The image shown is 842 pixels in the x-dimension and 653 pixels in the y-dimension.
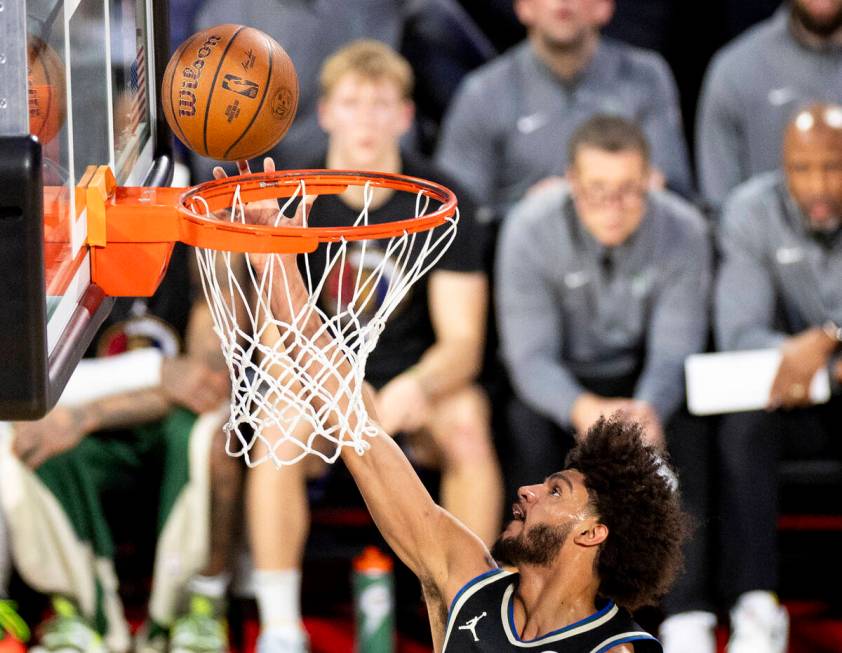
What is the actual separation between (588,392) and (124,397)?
1446mm

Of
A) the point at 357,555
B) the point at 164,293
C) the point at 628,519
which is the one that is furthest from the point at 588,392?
the point at 628,519

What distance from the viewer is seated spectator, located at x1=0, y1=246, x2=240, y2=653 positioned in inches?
175

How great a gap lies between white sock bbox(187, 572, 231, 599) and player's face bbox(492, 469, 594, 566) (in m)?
1.80

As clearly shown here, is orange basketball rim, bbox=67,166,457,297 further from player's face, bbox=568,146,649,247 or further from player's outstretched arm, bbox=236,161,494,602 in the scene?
player's face, bbox=568,146,649,247

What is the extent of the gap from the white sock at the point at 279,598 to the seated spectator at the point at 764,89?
6.39 ft

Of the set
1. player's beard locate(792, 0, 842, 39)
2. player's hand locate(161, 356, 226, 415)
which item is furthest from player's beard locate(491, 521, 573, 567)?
player's beard locate(792, 0, 842, 39)

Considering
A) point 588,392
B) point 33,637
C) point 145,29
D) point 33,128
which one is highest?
point 145,29

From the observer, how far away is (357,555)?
15.6 feet

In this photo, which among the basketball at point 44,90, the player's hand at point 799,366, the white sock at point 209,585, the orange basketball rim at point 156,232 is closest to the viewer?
the basketball at point 44,90

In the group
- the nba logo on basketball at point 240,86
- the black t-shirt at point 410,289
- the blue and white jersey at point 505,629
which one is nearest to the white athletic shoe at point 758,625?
the black t-shirt at point 410,289

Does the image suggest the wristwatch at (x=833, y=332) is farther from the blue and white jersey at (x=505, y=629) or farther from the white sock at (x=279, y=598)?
the blue and white jersey at (x=505, y=629)

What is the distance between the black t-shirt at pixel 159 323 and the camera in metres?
4.75

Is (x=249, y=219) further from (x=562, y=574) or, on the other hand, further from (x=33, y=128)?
(x=562, y=574)

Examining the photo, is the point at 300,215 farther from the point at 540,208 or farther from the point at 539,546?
the point at 540,208
